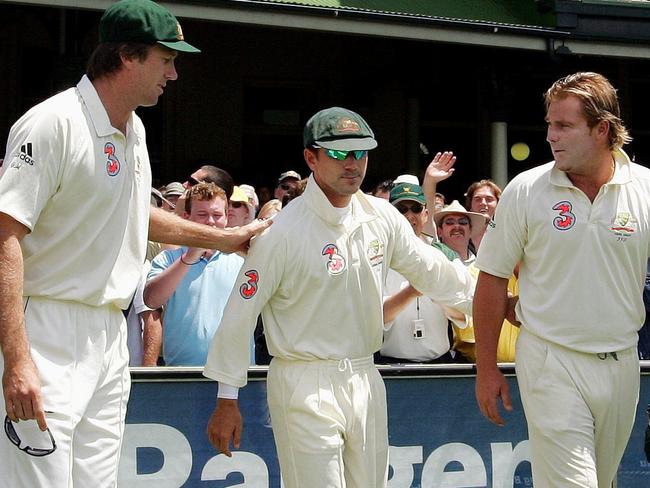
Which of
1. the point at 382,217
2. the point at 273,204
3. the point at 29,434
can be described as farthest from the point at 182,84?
the point at 29,434

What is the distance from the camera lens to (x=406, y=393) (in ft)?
20.1

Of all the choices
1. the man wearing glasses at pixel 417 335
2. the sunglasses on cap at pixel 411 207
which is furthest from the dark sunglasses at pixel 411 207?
the man wearing glasses at pixel 417 335

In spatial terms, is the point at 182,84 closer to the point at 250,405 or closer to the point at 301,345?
the point at 250,405

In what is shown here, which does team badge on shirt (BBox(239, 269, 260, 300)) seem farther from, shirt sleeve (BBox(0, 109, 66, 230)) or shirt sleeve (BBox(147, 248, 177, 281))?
shirt sleeve (BBox(147, 248, 177, 281))

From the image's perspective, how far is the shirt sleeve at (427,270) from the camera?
16.9 ft

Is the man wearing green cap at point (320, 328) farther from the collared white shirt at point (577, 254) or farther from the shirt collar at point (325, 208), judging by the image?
the collared white shirt at point (577, 254)

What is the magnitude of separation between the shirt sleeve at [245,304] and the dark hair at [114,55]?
3.47 feet

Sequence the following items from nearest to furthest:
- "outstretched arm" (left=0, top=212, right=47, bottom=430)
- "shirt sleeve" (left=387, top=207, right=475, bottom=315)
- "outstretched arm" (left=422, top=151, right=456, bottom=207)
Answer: "outstretched arm" (left=0, top=212, right=47, bottom=430)
"shirt sleeve" (left=387, top=207, right=475, bottom=315)
"outstretched arm" (left=422, top=151, right=456, bottom=207)

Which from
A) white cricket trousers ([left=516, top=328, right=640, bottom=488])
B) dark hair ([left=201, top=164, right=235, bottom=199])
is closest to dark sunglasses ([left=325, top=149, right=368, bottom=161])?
white cricket trousers ([left=516, top=328, right=640, bottom=488])

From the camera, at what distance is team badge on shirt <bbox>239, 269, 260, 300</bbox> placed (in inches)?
188

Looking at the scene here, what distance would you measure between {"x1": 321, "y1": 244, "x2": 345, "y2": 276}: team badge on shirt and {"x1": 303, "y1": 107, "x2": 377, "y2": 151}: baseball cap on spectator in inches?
16.0

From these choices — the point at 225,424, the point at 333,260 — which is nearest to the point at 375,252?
the point at 333,260

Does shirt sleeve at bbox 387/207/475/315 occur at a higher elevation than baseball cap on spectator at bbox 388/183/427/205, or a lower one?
lower

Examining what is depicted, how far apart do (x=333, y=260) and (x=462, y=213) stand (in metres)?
2.59
